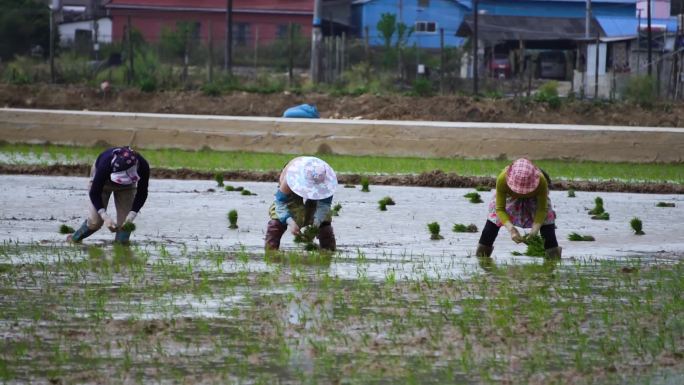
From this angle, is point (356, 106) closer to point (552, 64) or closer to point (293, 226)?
point (552, 64)

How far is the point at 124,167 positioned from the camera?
13.1 metres

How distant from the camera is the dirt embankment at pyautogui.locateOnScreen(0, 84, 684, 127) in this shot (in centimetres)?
3538

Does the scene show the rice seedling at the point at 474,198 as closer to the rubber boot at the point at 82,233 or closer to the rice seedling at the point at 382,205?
the rice seedling at the point at 382,205

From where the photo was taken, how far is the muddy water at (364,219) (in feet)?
44.4

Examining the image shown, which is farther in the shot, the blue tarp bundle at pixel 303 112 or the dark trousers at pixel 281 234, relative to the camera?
the blue tarp bundle at pixel 303 112

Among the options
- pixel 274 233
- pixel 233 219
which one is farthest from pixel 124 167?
pixel 233 219

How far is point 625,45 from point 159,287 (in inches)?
1768

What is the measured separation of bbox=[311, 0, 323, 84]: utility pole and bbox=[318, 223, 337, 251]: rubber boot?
88.9ft

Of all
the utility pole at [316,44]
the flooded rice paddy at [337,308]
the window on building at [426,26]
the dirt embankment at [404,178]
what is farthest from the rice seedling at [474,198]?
the window on building at [426,26]

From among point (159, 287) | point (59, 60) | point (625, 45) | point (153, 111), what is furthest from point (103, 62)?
point (159, 287)

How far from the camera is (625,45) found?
173ft

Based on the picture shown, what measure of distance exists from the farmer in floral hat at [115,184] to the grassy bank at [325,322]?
2.98ft

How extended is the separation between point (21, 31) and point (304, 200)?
37.5 m

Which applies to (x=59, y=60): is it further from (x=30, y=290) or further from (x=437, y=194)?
(x=30, y=290)
